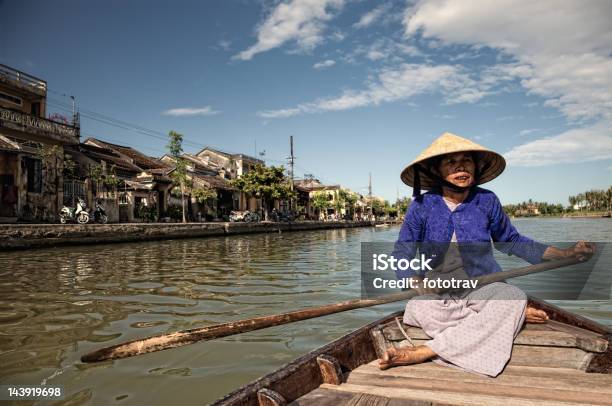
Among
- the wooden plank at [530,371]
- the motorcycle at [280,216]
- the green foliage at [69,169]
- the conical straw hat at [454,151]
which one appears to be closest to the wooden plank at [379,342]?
the wooden plank at [530,371]

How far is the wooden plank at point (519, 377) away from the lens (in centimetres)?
184

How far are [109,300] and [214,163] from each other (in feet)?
101

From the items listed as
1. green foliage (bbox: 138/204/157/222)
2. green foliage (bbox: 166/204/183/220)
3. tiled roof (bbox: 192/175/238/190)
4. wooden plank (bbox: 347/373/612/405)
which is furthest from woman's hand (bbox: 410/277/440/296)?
tiled roof (bbox: 192/175/238/190)

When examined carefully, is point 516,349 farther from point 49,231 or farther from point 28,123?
point 28,123

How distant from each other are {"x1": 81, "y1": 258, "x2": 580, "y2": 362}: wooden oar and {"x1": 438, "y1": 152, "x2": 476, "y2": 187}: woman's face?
2.03 feet

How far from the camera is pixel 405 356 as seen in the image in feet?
6.88

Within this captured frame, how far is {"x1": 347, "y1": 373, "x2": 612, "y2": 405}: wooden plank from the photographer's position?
1692 mm

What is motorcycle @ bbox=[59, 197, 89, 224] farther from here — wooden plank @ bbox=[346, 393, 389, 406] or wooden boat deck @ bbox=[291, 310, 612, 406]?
wooden plank @ bbox=[346, 393, 389, 406]

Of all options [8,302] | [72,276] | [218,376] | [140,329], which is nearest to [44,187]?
[72,276]

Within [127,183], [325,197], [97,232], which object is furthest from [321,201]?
[97,232]

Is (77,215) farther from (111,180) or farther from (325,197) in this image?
(325,197)

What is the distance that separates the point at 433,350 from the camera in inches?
84.1

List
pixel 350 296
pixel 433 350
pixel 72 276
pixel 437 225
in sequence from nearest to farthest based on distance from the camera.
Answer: pixel 433 350 → pixel 437 225 → pixel 350 296 → pixel 72 276

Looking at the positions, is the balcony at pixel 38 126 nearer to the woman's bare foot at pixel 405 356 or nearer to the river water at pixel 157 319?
the river water at pixel 157 319
